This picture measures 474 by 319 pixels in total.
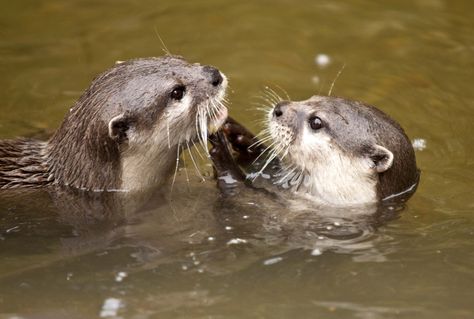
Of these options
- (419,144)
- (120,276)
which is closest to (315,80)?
(419,144)

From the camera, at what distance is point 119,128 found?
4.25 m

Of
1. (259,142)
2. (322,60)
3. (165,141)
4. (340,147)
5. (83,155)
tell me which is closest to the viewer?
(165,141)

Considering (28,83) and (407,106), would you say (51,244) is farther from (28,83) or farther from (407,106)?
(407,106)

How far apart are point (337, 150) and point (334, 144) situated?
35mm

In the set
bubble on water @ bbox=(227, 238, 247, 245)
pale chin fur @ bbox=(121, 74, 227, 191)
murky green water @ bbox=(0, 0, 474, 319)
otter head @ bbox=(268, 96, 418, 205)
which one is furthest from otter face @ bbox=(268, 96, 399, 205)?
bubble on water @ bbox=(227, 238, 247, 245)

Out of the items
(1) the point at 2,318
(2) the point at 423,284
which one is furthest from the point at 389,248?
(1) the point at 2,318

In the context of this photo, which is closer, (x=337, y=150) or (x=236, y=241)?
(x=236, y=241)

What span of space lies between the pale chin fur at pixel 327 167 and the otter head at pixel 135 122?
1.44 ft

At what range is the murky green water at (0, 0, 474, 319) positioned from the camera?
12.4ft

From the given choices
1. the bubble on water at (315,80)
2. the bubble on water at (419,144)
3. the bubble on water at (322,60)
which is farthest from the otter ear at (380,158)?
the bubble on water at (322,60)

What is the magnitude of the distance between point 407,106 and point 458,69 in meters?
0.63

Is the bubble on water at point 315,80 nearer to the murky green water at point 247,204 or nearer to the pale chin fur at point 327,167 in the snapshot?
the murky green water at point 247,204

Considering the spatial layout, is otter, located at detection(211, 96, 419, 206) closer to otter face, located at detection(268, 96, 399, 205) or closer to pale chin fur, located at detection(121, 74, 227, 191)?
otter face, located at detection(268, 96, 399, 205)

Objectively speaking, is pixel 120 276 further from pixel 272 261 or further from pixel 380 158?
pixel 380 158
